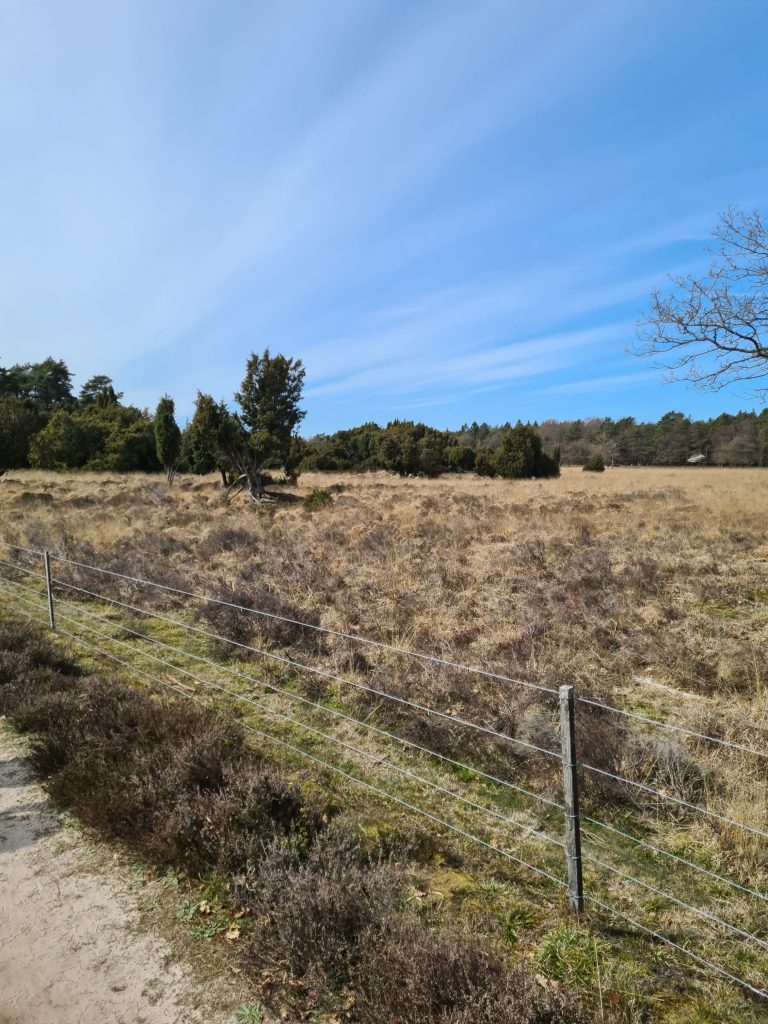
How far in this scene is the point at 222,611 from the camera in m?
8.15

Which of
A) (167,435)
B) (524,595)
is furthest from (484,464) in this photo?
(524,595)

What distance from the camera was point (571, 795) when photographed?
9.07ft

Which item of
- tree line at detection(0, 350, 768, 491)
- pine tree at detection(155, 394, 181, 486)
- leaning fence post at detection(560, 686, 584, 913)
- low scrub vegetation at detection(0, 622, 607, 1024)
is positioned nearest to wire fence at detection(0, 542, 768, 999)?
leaning fence post at detection(560, 686, 584, 913)

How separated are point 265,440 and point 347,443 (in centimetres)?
3861

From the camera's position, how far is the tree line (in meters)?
27.2

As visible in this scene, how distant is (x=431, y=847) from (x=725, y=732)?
3038 millimetres

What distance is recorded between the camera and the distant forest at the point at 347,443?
42.7 meters

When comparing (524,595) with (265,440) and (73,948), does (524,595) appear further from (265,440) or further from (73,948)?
(265,440)

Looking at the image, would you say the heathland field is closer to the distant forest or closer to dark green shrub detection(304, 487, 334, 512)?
dark green shrub detection(304, 487, 334, 512)

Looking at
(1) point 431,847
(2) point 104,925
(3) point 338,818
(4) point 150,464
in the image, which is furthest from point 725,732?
(4) point 150,464

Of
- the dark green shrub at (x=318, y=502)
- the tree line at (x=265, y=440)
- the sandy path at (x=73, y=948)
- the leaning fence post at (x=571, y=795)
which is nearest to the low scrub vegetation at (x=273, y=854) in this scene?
the sandy path at (x=73, y=948)

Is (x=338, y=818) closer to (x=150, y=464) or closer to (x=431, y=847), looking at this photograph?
(x=431, y=847)

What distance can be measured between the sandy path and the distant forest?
26.2 meters

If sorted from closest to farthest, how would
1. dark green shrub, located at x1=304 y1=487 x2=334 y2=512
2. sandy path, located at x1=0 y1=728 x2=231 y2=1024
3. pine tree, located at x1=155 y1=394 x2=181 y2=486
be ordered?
1. sandy path, located at x1=0 y1=728 x2=231 y2=1024
2. dark green shrub, located at x1=304 y1=487 x2=334 y2=512
3. pine tree, located at x1=155 y1=394 x2=181 y2=486
